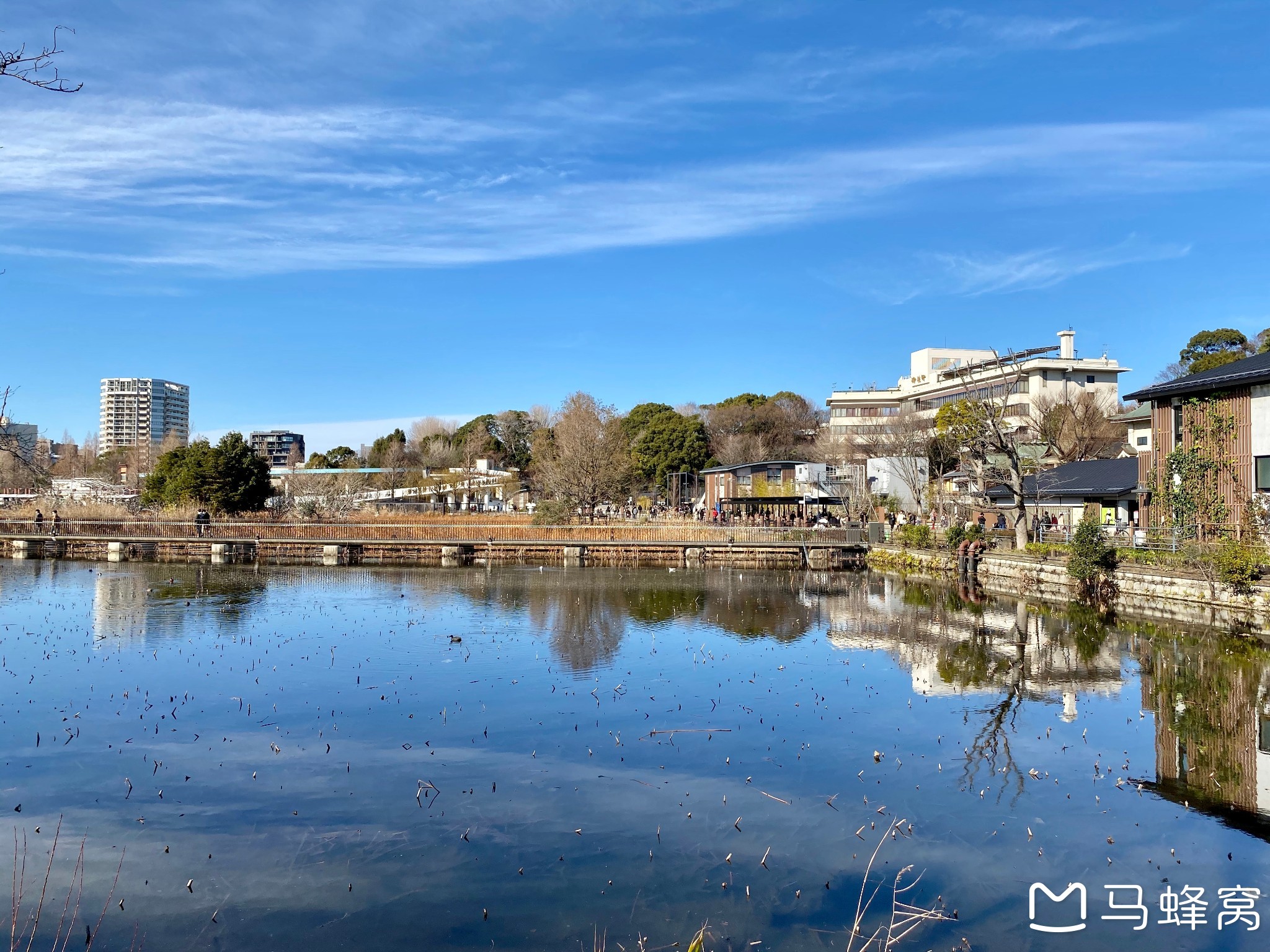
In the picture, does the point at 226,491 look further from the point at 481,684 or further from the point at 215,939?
the point at 215,939

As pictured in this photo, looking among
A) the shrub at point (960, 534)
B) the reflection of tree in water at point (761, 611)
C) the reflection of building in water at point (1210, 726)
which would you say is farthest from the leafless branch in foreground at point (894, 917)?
the shrub at point (960, 534)

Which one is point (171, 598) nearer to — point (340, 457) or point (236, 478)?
point (236, 478)

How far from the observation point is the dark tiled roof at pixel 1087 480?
3806 centimetres

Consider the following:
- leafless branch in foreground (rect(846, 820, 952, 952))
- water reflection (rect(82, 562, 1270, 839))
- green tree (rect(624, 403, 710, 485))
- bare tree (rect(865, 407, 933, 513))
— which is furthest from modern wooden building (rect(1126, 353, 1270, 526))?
green tree (rect(624, 403, 710, 485))

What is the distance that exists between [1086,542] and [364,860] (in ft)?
85.9

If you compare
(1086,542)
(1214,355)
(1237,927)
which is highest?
(1214,355)

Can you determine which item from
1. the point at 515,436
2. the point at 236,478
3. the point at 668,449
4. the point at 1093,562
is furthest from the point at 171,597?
the point at 515,436

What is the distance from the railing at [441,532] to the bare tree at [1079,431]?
64.4ft

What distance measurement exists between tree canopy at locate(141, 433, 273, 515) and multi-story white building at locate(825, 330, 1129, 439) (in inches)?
1911

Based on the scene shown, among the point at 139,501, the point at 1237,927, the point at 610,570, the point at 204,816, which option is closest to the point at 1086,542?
the point at 610,570

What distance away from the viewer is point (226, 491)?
5075 cm

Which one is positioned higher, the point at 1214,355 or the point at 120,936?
the point at 1214,355

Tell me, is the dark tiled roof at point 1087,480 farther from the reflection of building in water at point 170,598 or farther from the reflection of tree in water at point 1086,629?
the reflection of building in water at point 170,598

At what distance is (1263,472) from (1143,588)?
5465mm
